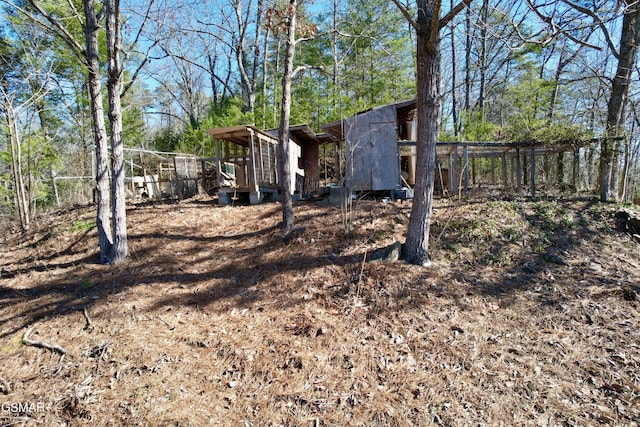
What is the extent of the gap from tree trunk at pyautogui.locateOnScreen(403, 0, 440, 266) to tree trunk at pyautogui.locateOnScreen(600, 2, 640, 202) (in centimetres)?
619

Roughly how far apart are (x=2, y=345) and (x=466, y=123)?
17872 mm

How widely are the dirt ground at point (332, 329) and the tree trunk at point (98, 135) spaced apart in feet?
2.12

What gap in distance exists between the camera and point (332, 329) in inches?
148

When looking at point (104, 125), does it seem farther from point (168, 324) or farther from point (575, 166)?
point (575, 166)

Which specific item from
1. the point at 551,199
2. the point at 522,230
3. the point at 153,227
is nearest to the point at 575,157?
the point at 551,199

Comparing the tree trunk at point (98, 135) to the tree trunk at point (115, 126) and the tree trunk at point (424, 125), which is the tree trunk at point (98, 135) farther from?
the tree trunk at point (424, 125)

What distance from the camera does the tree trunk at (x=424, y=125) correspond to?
4.53 m

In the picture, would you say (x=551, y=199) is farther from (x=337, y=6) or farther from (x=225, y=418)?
(x=337, y=6)

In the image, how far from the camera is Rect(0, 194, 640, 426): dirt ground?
2.76 m

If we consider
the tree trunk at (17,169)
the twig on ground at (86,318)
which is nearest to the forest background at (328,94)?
the tree trunk at (17,169)

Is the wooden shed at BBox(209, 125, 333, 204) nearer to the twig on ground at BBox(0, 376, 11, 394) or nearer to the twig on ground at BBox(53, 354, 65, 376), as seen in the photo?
the twig on ground at BBox(53, 354, 65, 376)

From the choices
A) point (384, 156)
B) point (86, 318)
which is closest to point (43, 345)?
point (86, 318)

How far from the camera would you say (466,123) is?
51.1 feet

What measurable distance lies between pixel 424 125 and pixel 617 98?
23.9 feet
